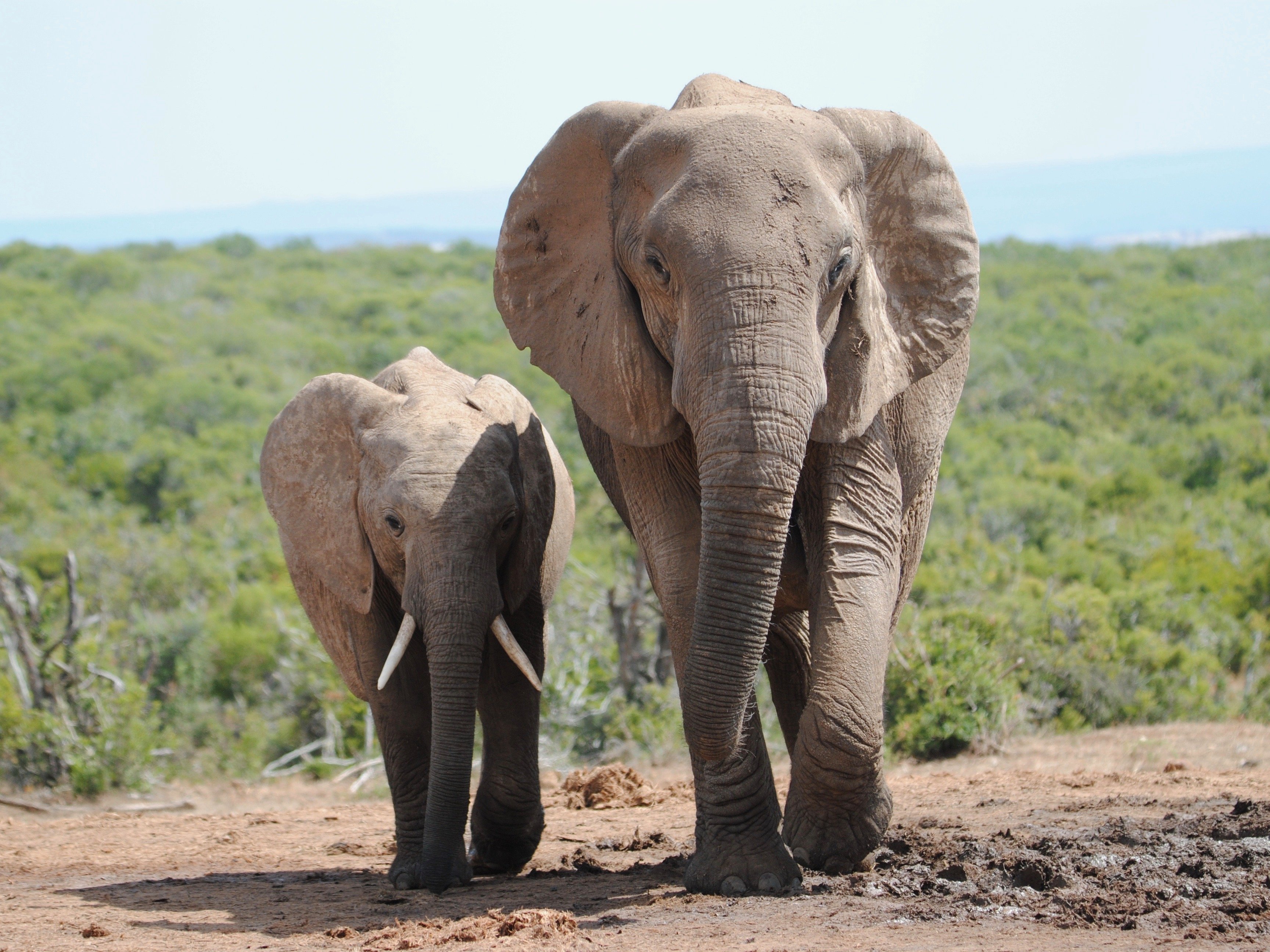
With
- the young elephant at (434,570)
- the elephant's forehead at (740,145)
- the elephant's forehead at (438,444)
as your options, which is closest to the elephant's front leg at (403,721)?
the young elephant at (434,570)

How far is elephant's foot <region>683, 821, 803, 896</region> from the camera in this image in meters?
4.76

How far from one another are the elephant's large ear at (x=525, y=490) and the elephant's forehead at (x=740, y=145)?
1.36 meters

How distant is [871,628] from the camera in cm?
485

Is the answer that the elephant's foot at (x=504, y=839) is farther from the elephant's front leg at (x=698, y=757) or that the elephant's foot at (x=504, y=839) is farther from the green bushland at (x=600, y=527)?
the green bushland at (x=600, y=527)

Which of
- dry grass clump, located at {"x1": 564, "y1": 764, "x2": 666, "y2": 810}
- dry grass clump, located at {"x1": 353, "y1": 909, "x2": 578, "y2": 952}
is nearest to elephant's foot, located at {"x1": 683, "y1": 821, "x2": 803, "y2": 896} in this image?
dry grass clump, located at {"x1": 353, "y1": 909, "x2": 578, "y2": 952}

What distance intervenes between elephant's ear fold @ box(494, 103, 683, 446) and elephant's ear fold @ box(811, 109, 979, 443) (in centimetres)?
53

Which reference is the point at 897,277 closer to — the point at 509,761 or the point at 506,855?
the point at 509,761

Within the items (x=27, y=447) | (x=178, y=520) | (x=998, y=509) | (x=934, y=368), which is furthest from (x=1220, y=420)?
(x=934, y=368)

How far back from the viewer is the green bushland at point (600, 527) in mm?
9188

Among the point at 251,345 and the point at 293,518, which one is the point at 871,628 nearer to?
the point at 293,518

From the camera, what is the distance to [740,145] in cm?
437

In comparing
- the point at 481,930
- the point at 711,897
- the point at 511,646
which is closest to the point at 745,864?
the point at 711,897

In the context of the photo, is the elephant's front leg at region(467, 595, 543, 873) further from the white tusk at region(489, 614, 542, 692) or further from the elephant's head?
the elephant's head

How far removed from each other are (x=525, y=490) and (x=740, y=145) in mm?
1745
